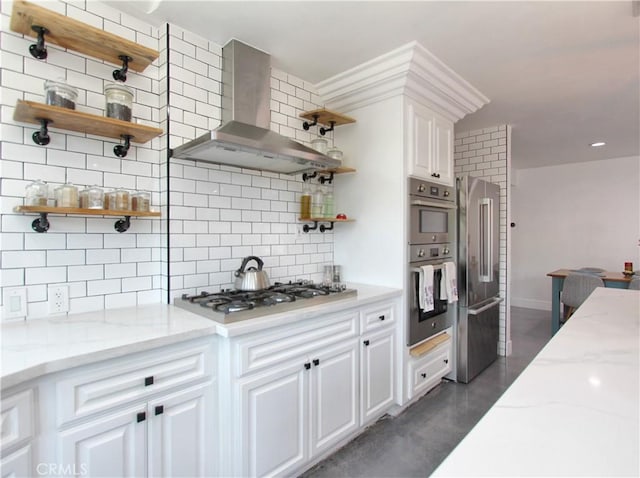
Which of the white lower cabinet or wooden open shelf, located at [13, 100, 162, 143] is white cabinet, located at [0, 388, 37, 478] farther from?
wooden open shelf, located at [13, 100, 162, 143]

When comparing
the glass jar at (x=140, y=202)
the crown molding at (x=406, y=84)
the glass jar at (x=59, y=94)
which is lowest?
the glass jar at (x=140, y=202)

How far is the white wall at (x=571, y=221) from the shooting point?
17.6ft

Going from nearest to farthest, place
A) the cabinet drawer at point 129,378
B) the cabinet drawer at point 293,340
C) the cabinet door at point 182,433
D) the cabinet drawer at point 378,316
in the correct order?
the cabinet drawer at point 129,378
the cabinet door at point 182,433
the cabinet drawer at point 293,340
the cabinet drawer at point 378,316

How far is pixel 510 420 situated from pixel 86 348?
1.29 metres

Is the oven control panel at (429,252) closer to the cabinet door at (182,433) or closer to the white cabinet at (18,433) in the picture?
the cabinet door at (182,433)

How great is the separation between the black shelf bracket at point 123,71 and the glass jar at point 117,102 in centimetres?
13

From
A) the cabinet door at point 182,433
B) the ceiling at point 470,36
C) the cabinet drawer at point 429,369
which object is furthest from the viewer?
the cabinet drawer at point 429,369

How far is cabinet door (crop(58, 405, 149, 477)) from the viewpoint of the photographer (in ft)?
3.91

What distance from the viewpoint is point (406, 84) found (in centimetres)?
241

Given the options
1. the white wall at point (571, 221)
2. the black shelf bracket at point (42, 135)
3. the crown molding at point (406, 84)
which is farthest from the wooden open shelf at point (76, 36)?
the white wall at point (571, 221)

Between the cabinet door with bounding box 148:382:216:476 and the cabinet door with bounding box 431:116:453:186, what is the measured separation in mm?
2242

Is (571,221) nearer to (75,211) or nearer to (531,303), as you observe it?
(531,303)

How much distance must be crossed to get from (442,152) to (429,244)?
31.1 inches

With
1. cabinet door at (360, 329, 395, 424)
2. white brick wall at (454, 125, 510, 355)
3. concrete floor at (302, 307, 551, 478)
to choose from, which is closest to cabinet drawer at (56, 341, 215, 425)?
concrete floor at (302, 307, 551, 478)
